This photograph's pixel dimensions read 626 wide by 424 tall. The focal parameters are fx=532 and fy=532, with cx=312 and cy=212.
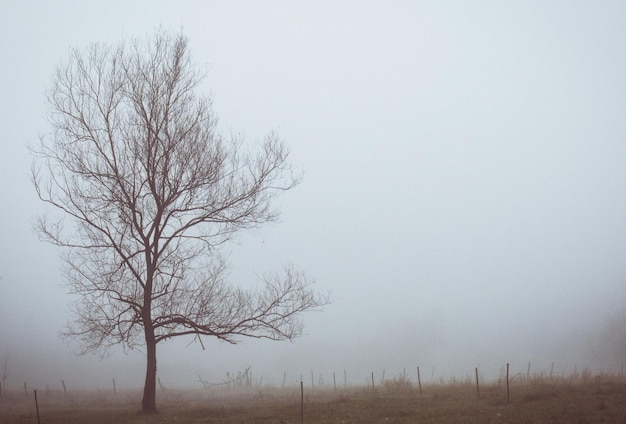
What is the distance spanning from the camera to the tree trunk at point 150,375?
20.7 m

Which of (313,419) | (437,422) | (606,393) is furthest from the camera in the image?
(606,393)

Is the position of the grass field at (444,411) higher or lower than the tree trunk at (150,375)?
lower

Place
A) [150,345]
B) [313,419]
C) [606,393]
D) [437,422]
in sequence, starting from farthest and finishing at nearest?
[606,393], [150,345], [313,419], [437,422]

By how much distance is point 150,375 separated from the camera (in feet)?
68.7

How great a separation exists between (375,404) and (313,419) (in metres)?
5.38

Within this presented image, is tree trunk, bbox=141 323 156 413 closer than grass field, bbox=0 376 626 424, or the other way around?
grass field, bbox=0 376 626 424

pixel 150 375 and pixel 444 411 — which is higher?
pixel 150 375

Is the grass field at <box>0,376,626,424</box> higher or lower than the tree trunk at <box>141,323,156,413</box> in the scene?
lower

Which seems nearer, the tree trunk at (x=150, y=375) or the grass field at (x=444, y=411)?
the grass field at (x=444, y=411)

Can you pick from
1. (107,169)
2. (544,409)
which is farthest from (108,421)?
(544,409)

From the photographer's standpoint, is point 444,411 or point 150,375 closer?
point 444,411

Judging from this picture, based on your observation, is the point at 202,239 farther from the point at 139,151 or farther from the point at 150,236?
the point at 139,151

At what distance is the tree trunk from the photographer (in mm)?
20683

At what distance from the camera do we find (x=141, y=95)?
22.3 metres
